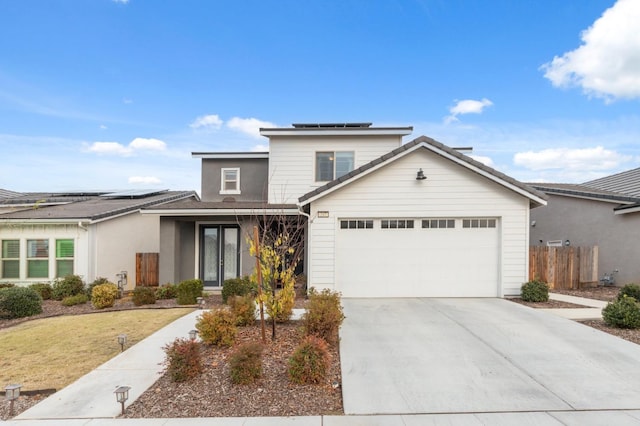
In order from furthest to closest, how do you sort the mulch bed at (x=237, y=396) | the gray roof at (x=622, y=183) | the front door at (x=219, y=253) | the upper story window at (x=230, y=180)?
the upper story window at (x=230, y=180) → the gray roof at (x=622, y=183) → the front door at (x=219, y=253) → the mulch bed at (x=237, y=396)

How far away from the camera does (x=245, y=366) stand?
4.49 m

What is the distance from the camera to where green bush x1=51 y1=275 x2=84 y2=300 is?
11477mm

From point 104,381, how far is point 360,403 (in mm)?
3846

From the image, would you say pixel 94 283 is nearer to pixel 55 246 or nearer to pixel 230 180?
pixel 55 246

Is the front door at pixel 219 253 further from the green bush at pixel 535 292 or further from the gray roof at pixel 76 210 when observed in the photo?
the green bush at pixel 535 292

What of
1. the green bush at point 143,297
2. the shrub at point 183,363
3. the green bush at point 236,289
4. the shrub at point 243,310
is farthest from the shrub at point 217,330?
the green bush at point 143,297

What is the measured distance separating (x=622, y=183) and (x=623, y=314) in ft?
40.9

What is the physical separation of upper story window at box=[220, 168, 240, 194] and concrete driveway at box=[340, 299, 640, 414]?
8.78 metres

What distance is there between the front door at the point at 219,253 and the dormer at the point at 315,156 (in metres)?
2.25

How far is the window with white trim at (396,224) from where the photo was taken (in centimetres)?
Answer: 1028

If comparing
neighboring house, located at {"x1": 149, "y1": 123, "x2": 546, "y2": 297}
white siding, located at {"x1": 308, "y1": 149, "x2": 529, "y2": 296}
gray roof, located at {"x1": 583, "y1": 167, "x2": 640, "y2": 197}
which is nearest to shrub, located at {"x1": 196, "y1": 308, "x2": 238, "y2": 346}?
neighboring house, located at {"x1": 149, "y1": 123, "x2": 546, "y2": 297}

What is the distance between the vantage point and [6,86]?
47.1 ft

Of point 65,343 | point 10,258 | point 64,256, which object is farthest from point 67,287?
point 65,343

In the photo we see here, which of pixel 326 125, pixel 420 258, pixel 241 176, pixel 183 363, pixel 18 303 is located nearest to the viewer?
pixel 183 363
